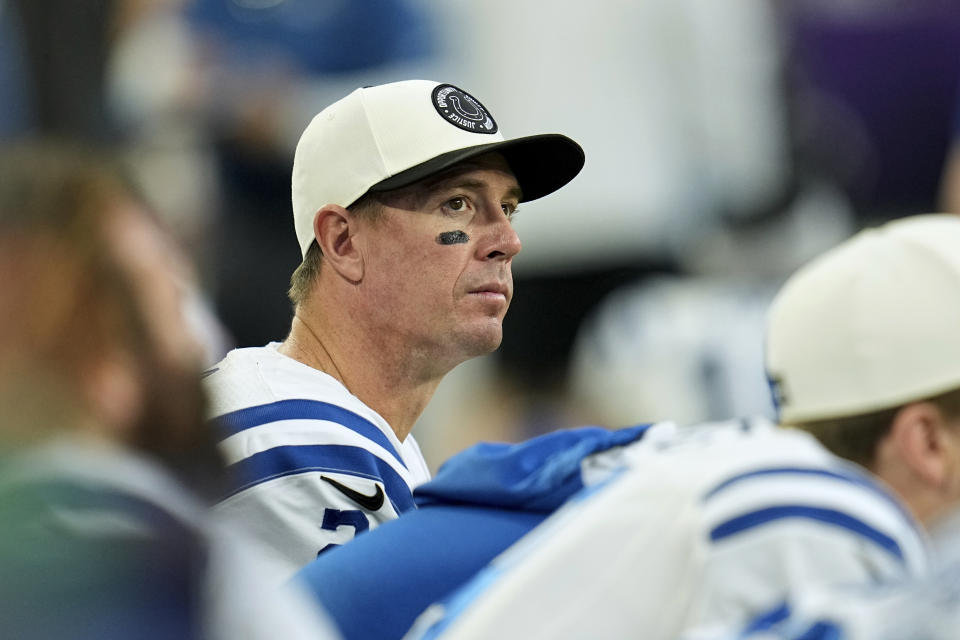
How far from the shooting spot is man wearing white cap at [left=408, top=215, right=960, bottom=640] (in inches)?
61.9

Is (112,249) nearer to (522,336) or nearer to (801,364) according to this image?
(801,364)

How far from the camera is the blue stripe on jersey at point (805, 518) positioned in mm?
1563

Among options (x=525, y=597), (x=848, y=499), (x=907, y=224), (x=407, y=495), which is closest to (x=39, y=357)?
(x=525, y=597)

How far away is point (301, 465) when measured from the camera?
2740 millimetres

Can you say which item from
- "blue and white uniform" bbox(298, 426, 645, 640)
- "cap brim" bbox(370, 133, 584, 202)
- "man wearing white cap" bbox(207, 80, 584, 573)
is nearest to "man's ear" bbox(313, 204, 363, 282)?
"man wearing white cap" bbox(207, 80, 584, 573)

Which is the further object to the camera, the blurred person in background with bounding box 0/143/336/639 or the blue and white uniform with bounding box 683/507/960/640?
the blue and white uniform with bounding box 683/507/960/640

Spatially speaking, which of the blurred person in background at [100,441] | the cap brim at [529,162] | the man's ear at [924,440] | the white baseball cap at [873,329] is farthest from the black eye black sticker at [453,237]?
the blurred person in background at [100,441]

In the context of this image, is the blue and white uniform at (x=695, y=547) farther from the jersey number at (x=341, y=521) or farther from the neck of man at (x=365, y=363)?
the neck of man at (x=365, y=363)

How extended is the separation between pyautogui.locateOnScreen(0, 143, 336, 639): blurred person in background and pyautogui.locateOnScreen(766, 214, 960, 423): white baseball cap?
842mm

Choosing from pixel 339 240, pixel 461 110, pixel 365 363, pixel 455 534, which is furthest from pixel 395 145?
pixel 455 534

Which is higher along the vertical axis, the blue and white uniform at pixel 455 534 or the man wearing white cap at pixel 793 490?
the man wearing white cap at pixel 793 490

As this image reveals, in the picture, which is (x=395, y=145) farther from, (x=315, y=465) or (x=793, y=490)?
(x=793, y=490)

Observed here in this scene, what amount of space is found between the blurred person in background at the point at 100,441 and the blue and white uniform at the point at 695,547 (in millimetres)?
529

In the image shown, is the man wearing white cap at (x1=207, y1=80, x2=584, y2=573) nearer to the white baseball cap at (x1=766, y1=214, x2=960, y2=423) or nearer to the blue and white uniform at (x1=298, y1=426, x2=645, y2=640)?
the blue and white uniform at (x1=298, y1=426, x2=645, y2=640)
